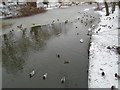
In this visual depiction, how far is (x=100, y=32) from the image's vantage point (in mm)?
21172

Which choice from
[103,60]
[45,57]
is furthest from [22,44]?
[103,60]

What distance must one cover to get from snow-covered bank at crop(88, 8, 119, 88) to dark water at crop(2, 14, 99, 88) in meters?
0.52

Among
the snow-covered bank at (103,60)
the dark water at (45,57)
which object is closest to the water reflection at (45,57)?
the dark water at (45,57)

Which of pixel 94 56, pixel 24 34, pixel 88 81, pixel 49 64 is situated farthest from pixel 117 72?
pixel 24 34

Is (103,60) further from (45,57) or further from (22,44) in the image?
(22,44)

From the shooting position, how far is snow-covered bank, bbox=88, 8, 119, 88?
11.1 meters

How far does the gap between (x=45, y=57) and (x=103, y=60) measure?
4.56 meters

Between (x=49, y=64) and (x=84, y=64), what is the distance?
8.04 ft

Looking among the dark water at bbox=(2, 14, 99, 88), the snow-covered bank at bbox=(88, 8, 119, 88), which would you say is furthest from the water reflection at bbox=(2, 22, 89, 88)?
the snow-covered bank at bbox=(88, 8, 119, 88)

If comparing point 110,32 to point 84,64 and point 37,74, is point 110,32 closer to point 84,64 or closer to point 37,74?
point 84,64

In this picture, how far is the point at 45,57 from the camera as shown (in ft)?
52.4

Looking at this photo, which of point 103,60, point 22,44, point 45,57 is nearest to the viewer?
point 103,60

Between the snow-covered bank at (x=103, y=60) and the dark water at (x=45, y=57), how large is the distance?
523mm

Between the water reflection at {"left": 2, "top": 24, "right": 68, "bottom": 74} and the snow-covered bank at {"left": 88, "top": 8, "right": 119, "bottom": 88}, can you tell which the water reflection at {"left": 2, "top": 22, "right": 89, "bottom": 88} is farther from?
the snow-covered bank at {"left": 88, "top": 8, "right": 119, "bottom": 88}
